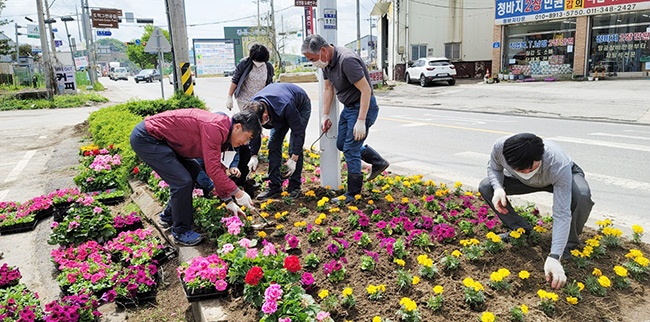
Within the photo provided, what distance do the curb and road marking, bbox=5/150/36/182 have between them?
3.01m

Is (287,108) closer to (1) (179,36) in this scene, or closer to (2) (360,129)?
(2) (360,129)

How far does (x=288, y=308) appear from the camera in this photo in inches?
97.1

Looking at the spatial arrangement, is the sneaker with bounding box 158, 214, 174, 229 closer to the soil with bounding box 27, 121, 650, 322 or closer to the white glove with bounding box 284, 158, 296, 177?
the soil with bounding box 27, 121, 650, 322

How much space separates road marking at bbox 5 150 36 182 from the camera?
763cm

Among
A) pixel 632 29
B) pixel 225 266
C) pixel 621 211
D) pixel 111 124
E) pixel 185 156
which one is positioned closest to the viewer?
pixel 225 266

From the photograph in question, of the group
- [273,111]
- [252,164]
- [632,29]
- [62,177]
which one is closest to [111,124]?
[62,177]

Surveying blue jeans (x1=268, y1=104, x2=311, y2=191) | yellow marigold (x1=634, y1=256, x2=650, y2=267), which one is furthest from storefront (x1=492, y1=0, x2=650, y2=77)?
yellow marigold (x1=634, y1=256, x2=650, y2=267)

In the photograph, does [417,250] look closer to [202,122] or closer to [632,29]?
[202,122]

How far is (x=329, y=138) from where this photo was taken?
15.7 feet

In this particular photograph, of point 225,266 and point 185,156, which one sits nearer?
point 225,266

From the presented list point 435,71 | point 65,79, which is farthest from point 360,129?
point 65,79

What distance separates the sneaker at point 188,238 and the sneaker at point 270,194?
1050 millimetres

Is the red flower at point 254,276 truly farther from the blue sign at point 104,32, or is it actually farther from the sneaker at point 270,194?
the blue sign at point 104,32

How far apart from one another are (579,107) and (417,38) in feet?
65.5
